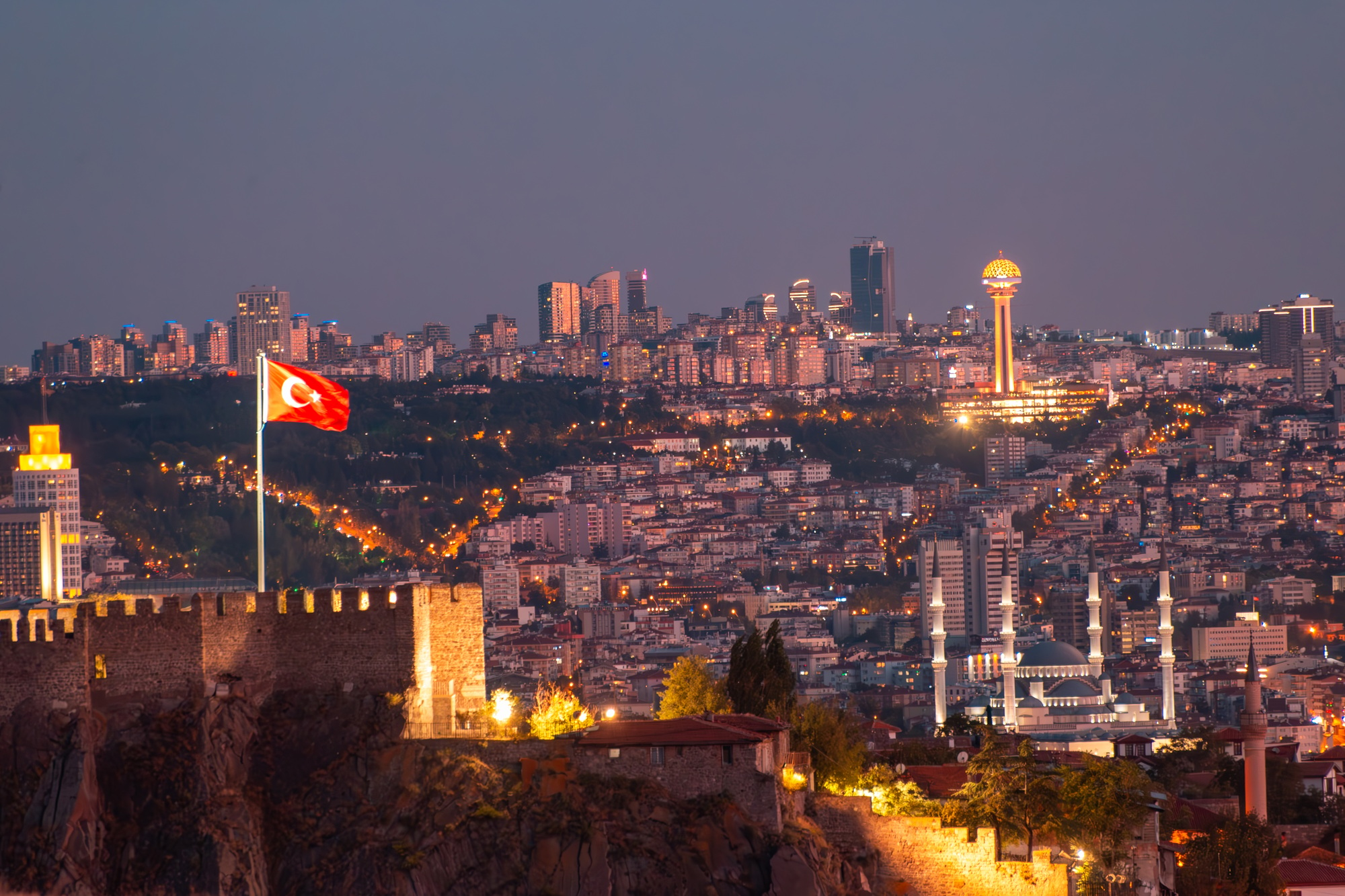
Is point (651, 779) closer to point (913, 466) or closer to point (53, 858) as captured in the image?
point (53, 858)

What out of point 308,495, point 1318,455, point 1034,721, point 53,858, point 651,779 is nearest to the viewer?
point 53,858

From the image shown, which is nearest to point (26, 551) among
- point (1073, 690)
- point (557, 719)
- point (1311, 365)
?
point (1073, 690)

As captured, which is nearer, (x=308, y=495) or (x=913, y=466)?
(x=308, y=495)

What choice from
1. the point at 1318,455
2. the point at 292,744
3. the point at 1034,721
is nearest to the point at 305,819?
the point at 292,744

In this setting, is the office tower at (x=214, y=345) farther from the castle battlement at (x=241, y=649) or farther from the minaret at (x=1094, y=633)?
the castle battlement at (x=241, y=649)

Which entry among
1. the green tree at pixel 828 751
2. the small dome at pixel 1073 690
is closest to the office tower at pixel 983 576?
the small dome at pixel 1073 690
